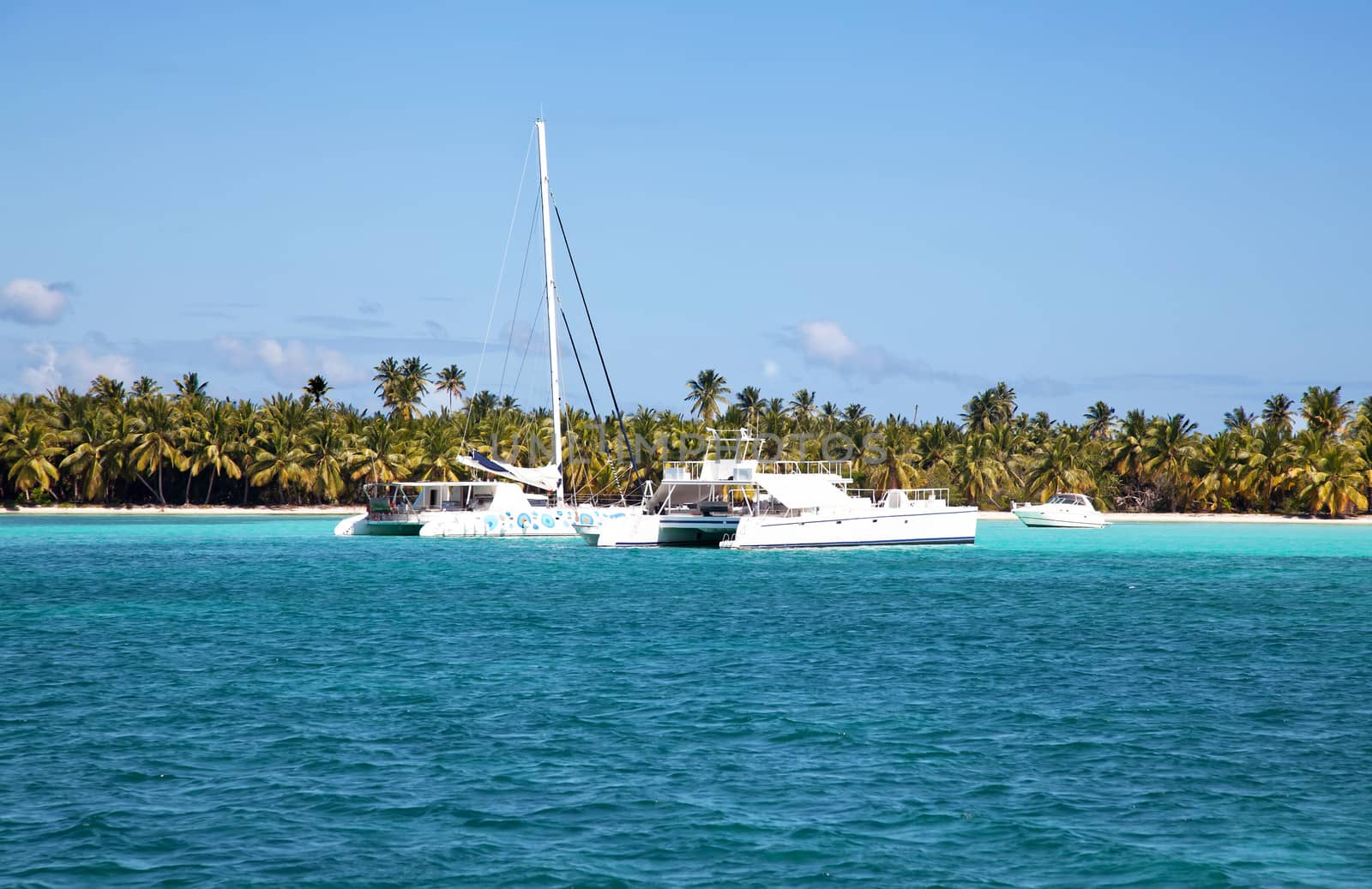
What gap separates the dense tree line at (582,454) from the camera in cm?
8325

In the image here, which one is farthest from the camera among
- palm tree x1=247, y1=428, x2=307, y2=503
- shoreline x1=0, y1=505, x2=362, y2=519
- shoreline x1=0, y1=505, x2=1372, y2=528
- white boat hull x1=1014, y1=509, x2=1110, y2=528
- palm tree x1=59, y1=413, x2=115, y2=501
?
palm tree x1=247, y1=428, x2=307, y2=503

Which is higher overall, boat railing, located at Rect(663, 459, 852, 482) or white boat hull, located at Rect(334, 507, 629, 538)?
boat railing, located at Rect(663, 459, 852, 482)

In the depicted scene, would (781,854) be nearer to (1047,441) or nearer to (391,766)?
(391,766)

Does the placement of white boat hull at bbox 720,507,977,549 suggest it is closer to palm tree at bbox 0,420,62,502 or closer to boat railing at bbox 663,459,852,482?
boat railing at bbox 663,459,852,482

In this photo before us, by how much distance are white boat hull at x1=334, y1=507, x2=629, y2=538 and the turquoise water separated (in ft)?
80.7

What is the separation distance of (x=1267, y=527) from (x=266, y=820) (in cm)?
8107

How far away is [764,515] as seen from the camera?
50500 millimetres

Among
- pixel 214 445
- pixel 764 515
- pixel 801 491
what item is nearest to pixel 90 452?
pixel 214 445

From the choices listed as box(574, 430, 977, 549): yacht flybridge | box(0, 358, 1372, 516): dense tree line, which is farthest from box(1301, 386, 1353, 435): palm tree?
box(574, 430, 977, 549): yacht flybridge

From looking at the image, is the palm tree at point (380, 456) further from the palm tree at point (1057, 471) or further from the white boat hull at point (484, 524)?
the palm tree at point (1057, 471)

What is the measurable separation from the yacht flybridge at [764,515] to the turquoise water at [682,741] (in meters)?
16.9

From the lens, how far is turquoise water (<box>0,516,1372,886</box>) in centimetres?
1118

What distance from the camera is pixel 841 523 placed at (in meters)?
51.1

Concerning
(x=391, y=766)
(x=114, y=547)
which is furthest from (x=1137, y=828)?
(x=114, y=547)
